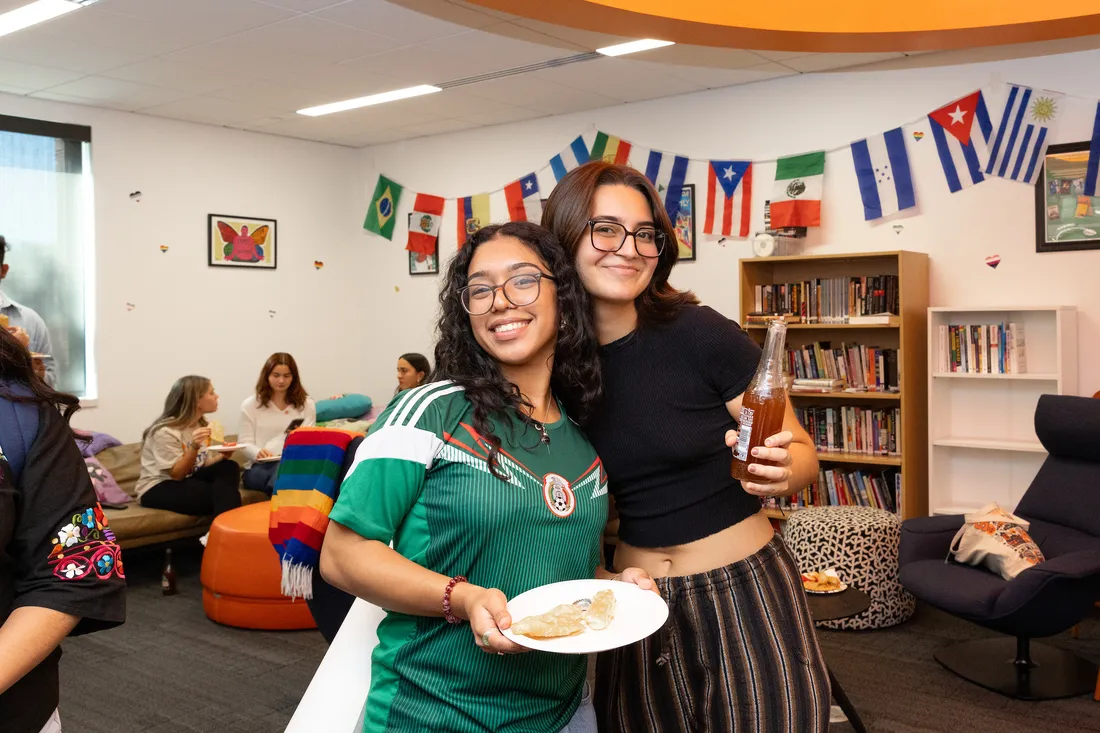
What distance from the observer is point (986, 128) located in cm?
523

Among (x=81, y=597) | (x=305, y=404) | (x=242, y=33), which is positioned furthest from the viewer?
(x=305, y=404)

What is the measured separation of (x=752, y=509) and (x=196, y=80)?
521 centimetres

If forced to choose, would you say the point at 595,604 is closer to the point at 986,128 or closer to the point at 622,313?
the point at 622,313

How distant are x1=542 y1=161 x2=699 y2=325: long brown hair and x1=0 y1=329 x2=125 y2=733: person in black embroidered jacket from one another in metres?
0.84

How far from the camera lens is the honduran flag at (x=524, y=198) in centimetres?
708

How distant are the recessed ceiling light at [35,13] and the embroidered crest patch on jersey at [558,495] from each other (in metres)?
4.08

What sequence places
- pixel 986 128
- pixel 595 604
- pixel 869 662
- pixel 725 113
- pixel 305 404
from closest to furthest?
pixel 595 604 → pixel 869 662 → pixel 986 128 → pixel 725 113 → pixel 305 404

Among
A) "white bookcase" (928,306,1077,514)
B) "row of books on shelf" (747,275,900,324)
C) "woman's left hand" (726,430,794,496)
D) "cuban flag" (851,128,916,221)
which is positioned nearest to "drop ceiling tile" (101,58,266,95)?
"row of books on shelf" (747,275,900,324)

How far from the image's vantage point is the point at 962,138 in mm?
5316

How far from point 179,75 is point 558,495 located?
5.22 m

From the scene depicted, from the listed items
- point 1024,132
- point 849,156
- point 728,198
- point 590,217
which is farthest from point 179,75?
point 590,217

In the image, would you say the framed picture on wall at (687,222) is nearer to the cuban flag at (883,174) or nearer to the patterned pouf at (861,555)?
the cuban flag at (883,174)

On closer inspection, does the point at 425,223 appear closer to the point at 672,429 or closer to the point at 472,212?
the point at 472,212

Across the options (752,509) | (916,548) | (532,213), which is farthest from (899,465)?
(752,509)
